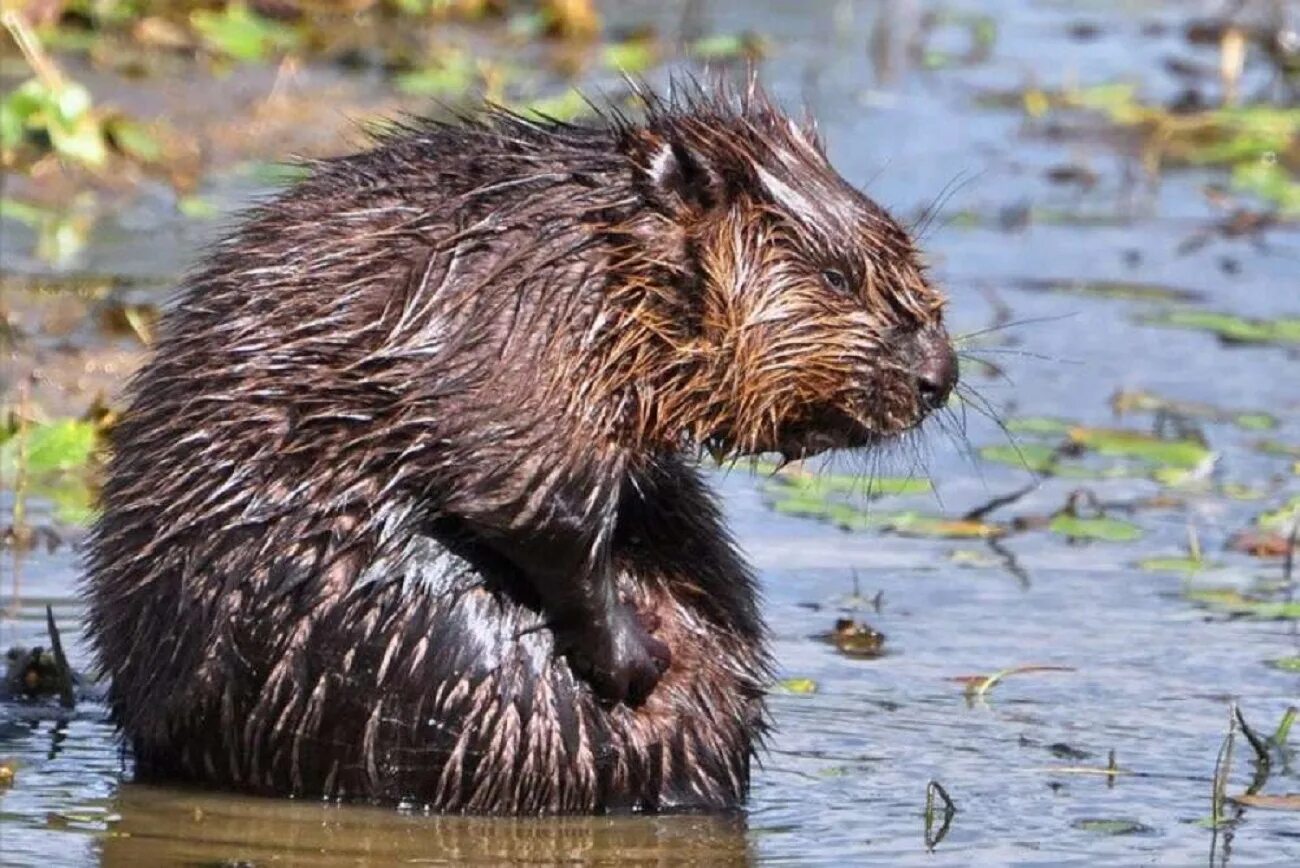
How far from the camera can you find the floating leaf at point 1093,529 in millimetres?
7102

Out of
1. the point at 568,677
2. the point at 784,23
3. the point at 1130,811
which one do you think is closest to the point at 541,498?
the point at 568,677

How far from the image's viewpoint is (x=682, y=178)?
16.7 ft

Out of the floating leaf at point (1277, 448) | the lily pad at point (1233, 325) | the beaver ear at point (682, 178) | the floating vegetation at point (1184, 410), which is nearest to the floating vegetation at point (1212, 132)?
the lily pad at point (1233, 325)

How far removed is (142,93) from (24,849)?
6907 millimetres

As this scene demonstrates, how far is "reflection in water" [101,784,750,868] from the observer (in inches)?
191

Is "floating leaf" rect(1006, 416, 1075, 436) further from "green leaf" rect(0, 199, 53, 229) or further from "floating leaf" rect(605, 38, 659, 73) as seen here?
"floating leaf" rect(605, 38, 659, 73)

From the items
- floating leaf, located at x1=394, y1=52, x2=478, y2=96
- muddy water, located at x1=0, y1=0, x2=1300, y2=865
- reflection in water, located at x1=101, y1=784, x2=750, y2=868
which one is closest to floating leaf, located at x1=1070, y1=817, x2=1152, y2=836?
muddy water, located at x1=0, y1=0, x2=1300, y2=865

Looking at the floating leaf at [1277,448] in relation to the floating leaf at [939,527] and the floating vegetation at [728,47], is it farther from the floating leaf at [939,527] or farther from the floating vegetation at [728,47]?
the floating vegetation at [728,47]

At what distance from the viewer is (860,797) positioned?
17.3 feet

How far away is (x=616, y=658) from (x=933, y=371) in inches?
28.9

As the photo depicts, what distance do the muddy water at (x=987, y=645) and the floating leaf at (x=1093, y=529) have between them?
0.10ft

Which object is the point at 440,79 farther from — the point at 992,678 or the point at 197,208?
the point at 992,678

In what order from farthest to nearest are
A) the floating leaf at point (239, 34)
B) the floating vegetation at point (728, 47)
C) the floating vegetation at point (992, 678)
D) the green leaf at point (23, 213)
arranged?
the floating vegetation at point (728, 47) → the floating leaf at point (239, 34) → the green leaf at point (23, 213) → the floating vegetation at point (992, 678)

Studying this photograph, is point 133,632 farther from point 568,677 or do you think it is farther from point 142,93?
point 142,93
